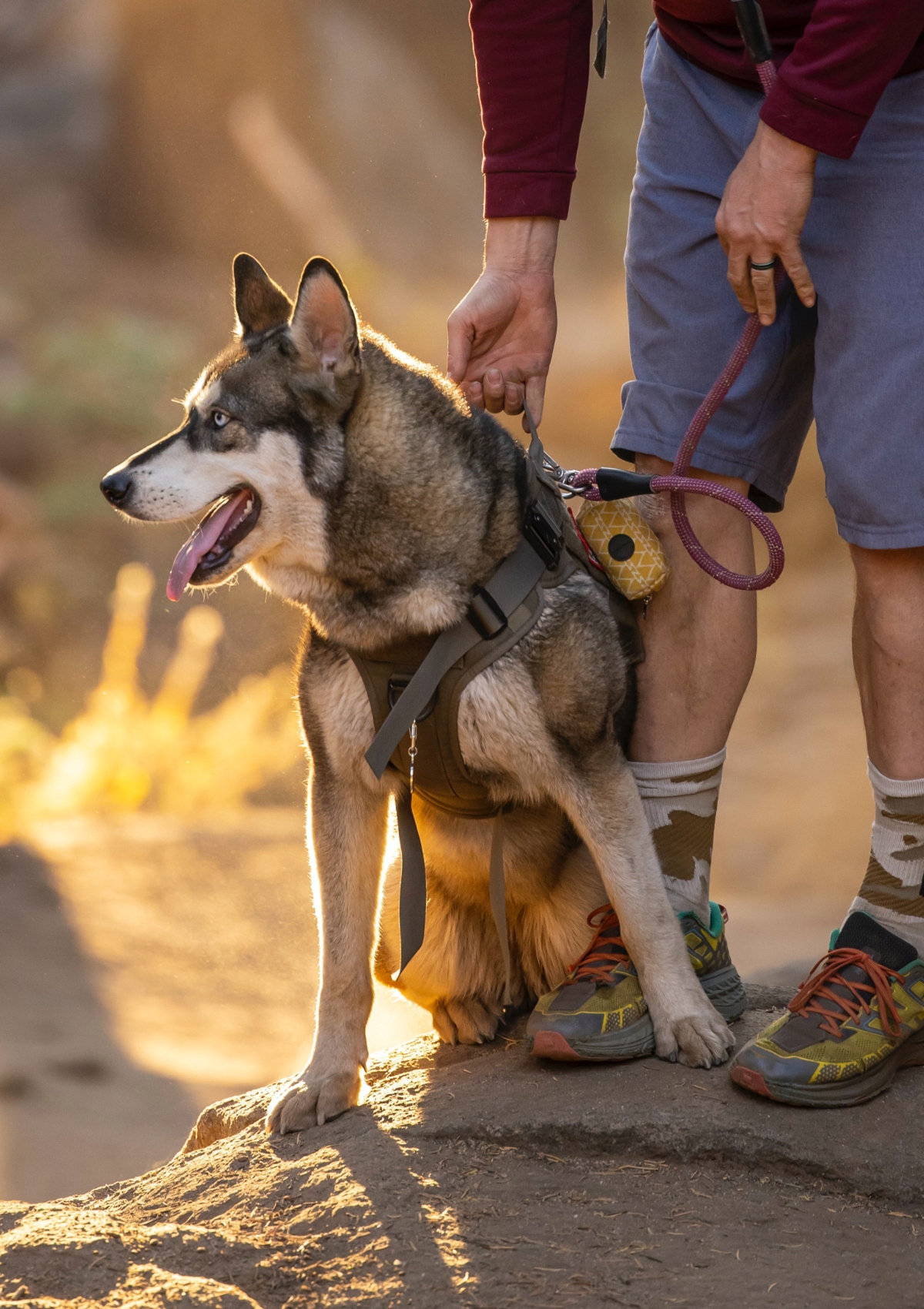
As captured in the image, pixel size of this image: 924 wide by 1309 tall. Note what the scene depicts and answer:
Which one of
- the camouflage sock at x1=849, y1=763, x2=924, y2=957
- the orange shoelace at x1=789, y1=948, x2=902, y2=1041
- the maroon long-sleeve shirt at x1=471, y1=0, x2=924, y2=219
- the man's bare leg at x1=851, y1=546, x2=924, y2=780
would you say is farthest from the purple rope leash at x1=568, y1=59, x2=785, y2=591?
the orange shoelace at x1=789, y1=948, x2=902, y2=1041

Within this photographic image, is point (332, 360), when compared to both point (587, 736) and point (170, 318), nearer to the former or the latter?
point (587, 736)

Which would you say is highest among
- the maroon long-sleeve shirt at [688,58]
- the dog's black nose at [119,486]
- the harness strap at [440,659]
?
the maroon long-sleeve shirt at [688,58]

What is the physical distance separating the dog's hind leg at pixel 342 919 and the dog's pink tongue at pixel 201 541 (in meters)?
0.36

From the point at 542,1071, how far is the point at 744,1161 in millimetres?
377

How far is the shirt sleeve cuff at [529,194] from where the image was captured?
2.09 metres

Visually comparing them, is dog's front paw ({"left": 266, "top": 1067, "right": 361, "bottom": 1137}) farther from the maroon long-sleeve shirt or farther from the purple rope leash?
the maroon long-sleeve shirt

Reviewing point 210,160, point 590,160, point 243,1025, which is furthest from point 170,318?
point 243,1025

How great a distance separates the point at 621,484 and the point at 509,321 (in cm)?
42

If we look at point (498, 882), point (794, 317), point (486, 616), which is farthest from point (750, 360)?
point (498, 882)

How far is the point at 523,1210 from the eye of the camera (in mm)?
1519

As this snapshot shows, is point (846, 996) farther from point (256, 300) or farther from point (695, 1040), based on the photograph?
point (256, 300)

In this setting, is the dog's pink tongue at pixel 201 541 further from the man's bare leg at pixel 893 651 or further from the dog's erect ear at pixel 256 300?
the man's bare leg at pixel 893 651

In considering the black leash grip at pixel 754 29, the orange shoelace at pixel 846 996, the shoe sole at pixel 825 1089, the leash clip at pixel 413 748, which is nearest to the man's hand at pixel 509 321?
the black leash grip at pixel 754 29

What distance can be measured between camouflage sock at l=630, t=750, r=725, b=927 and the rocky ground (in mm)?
252
